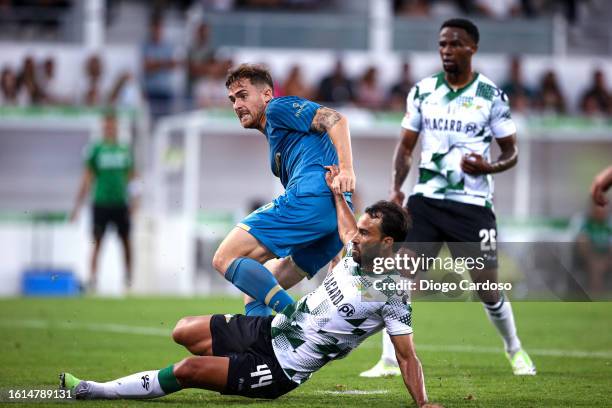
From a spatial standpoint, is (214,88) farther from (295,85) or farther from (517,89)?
(517,89)

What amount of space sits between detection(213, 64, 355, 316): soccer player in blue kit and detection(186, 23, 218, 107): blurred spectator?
14.6 m

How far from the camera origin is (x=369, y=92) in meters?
23.7

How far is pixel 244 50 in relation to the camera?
79.2 ft

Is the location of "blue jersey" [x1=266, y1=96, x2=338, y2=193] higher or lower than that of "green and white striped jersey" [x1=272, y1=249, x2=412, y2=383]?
higher

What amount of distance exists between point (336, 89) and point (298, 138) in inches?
606

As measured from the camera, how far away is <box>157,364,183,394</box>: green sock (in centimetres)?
701

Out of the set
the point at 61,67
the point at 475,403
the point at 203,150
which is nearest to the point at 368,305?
the point at 475,403

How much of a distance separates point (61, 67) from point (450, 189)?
16319mm

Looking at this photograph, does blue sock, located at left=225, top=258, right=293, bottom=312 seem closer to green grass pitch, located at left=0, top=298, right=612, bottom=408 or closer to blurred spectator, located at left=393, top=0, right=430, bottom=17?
green grass pitch, located at left=0, top=298, right=612, bottom=408

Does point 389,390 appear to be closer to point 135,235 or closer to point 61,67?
point 135,235

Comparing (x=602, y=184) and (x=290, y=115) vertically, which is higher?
(x=290, y=115)

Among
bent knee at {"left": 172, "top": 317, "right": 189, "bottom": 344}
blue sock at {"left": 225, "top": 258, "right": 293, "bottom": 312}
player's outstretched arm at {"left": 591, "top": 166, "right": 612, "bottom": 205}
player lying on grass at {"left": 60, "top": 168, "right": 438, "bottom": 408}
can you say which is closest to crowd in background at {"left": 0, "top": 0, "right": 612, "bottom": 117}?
blue sock at {"left": 225, "top": 258, "right": 293, "bottom": 312}

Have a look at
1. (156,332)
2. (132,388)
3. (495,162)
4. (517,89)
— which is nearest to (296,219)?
(132,388)

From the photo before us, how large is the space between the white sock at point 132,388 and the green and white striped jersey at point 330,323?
758mm
